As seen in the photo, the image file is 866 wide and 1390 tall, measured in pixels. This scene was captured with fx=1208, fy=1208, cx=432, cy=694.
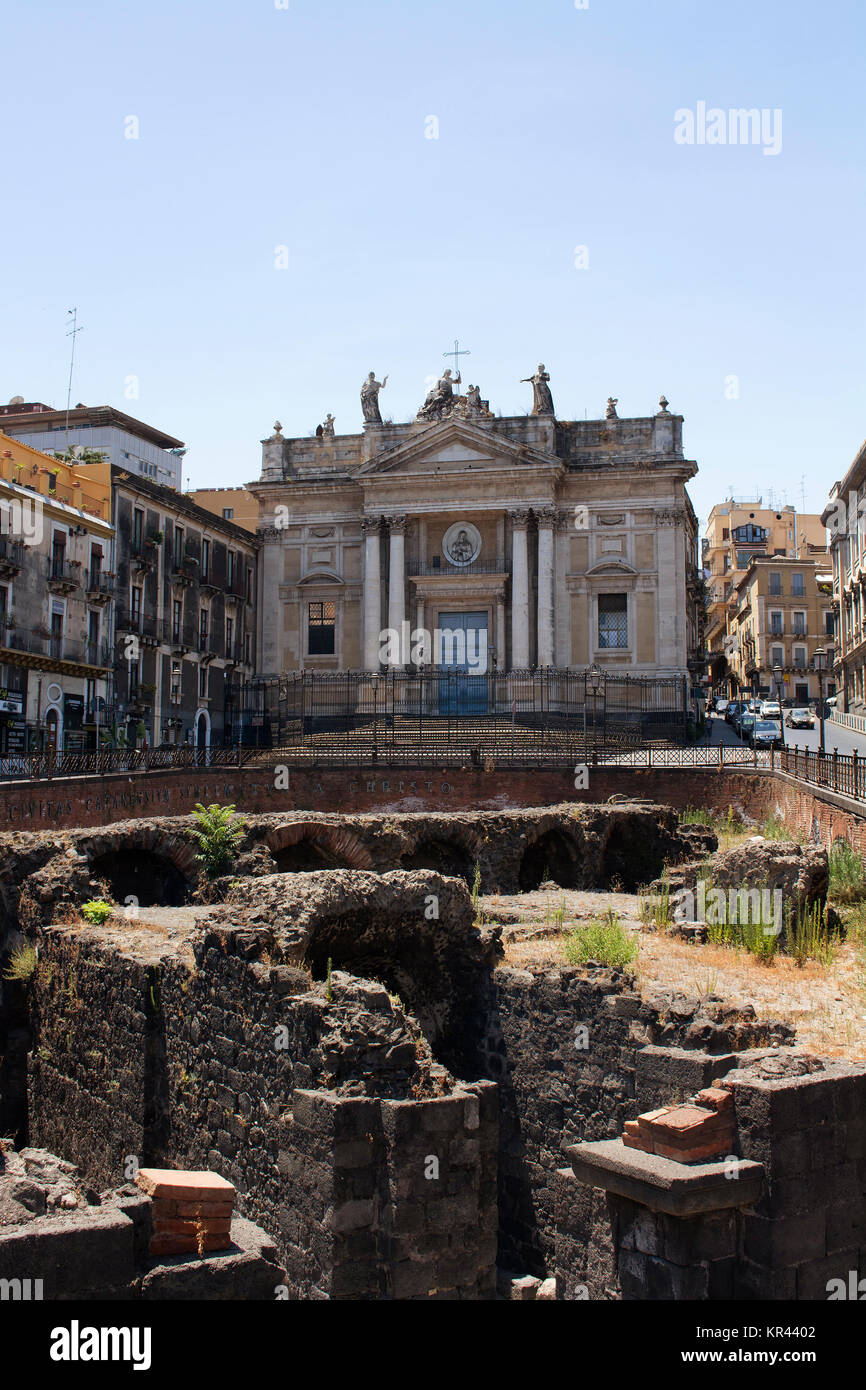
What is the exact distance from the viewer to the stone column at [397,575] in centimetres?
5003

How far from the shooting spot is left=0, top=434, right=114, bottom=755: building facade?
3800cm

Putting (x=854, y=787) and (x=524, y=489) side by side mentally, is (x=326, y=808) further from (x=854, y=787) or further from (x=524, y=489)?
(x=524, y=489)

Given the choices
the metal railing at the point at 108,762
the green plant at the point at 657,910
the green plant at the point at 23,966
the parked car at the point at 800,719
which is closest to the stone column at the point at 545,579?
the parked car at the point at 800,719

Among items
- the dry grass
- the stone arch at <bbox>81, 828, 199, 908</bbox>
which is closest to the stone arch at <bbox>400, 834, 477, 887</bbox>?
the stone arch at <bbox>81, 828, 199, 908</bbox>

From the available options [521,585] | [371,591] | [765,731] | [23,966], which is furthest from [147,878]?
[371,591]

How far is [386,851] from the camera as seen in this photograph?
20.0 metres

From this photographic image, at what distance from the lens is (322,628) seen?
53375mm

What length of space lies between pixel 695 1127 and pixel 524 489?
Answer: 43023mm

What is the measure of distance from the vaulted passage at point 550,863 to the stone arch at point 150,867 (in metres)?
6.48

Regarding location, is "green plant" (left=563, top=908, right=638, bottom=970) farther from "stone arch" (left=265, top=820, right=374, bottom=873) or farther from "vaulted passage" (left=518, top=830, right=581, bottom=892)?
"vaulted passage" (left=518, top=830, right=581, bottom=892)

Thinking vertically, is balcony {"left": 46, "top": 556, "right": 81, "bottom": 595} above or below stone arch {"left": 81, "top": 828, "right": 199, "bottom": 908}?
above

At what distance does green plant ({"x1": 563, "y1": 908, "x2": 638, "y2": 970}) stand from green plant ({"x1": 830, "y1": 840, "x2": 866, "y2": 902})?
4.40 meters

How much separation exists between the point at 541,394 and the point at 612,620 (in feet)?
32.2
